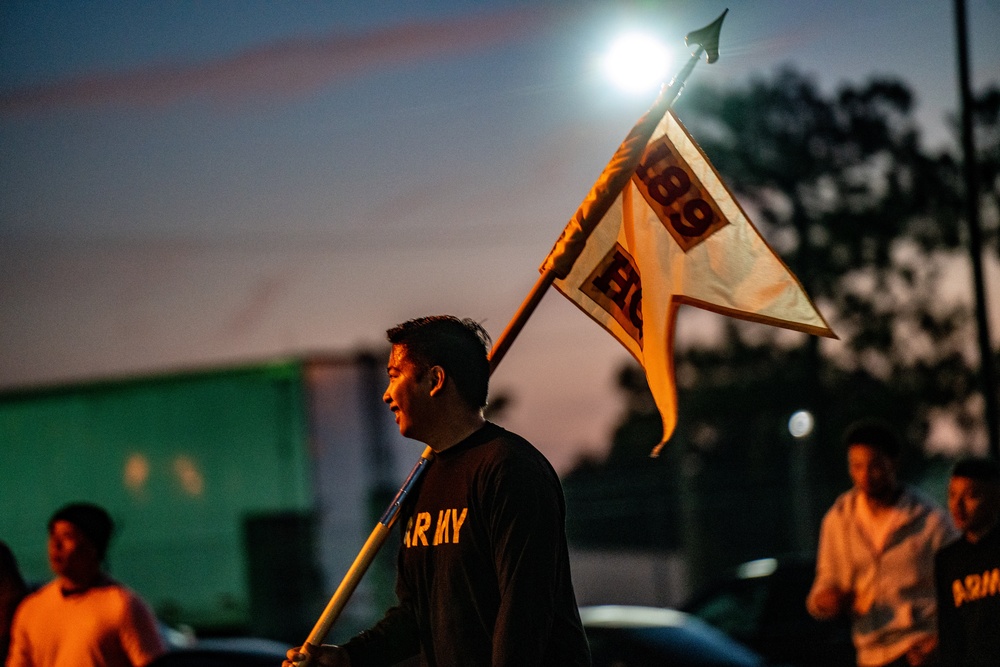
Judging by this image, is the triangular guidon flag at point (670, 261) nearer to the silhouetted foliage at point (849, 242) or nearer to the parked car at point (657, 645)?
the parked car at point (657, 645)

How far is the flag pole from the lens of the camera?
166 inches

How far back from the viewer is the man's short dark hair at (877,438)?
6.62 m

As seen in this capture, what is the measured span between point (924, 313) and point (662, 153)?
2999 cm

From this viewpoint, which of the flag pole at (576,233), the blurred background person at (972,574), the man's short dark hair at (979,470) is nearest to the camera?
the flag pole at (576,233)

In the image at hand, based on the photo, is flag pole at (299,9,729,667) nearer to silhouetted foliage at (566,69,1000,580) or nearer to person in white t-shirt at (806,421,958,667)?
person in white t-shirt at (806,421,958,667)

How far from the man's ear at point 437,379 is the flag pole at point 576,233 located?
19 centimetres

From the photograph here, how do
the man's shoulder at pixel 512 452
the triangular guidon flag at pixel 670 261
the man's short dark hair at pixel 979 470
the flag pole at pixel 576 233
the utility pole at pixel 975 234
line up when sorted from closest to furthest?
Answer: 1. the man's shoulder at pixel 512 452
2. the flag pole at pixel 576 233
3. the triangular guidon flag at pixel 670 261
4. the man's short dark hair at pixel 979 470
5. the utility pole at pixel 975 234

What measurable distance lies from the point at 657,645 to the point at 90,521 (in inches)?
185

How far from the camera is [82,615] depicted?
5.88 meters

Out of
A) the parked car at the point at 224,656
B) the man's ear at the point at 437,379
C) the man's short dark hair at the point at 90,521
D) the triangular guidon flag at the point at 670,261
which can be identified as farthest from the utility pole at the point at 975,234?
the man's ear at the point at 437,379

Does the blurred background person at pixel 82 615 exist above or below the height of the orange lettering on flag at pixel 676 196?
below

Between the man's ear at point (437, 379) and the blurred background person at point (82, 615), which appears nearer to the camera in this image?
the man's ear at point (437, 379)

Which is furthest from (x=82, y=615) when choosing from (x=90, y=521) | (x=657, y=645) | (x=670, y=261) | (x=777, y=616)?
(x=777, y=616)

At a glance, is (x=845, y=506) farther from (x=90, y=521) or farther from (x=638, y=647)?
(x=90, y=521)
